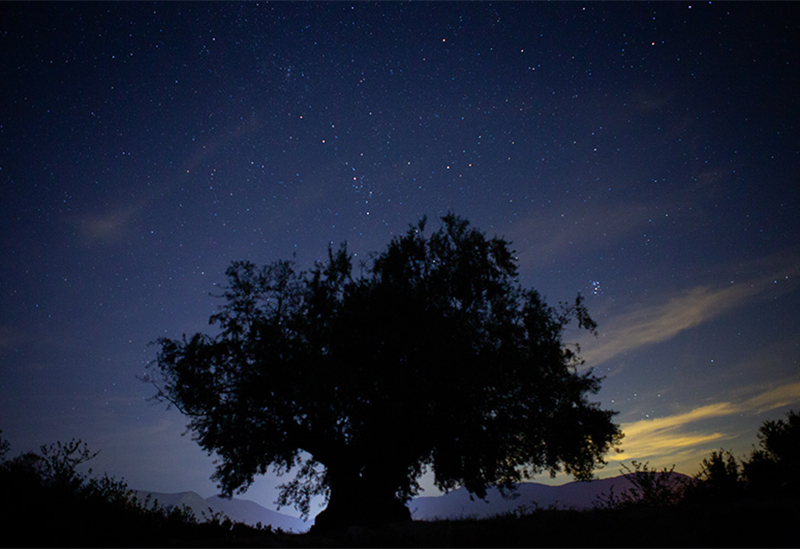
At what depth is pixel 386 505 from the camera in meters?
16.3

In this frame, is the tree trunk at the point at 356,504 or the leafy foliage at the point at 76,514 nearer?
the leafy foliage at the point at 76,514

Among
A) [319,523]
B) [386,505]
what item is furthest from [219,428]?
[386,505]

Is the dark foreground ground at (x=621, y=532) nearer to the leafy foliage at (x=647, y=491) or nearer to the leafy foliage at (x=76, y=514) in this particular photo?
the leafy foliage at (x=76, y=514)

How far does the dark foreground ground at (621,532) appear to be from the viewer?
670cm

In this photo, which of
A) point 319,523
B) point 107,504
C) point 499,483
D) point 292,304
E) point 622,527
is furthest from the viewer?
point 292,304

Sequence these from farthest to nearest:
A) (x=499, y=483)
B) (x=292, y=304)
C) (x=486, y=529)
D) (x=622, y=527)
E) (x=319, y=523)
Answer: (x=292, y=304) < (x=499, y=483) < (x=319, y=523) < (x=486, y=529) < (x=622, y=527)

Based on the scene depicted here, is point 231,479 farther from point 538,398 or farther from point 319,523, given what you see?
point 538,398

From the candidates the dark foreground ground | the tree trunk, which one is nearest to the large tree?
the tree trunk

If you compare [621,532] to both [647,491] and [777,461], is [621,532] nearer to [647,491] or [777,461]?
[647,491]

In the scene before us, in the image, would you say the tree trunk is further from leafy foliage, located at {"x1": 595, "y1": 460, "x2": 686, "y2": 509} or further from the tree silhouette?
the tree silhouette

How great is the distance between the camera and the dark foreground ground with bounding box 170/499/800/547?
6699 millimetres

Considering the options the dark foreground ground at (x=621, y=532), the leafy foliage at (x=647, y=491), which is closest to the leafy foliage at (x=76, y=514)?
the dark foreground ground at (x=621, y=532)

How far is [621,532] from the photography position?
7160mm

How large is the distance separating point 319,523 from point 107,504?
8.36m
